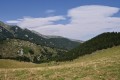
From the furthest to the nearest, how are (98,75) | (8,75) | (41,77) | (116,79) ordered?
1. (8,75)
2. (41,77)
3. (98,75)
4. (116,79)

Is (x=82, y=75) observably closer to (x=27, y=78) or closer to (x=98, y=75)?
(x=98, y=75)

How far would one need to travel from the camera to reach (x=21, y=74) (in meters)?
31.6

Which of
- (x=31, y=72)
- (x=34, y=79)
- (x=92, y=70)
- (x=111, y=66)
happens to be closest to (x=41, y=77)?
(x=34, y=79)

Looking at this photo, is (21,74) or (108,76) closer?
(108,76)

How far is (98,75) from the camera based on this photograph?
87.7ft

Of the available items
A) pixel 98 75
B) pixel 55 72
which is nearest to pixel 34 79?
pixel 55 72

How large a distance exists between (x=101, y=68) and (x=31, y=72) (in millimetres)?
8604

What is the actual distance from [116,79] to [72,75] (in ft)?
17.2

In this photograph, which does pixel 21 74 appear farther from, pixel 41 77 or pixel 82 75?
pixel 82 75

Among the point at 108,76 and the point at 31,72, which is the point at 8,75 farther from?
the point at 108,76

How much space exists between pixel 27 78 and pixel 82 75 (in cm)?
633

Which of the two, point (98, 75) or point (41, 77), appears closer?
point (98, 75)

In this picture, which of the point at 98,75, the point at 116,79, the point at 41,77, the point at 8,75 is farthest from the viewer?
the point at 8,75

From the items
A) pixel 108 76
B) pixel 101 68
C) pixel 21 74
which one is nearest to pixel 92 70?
pixel 101 68
